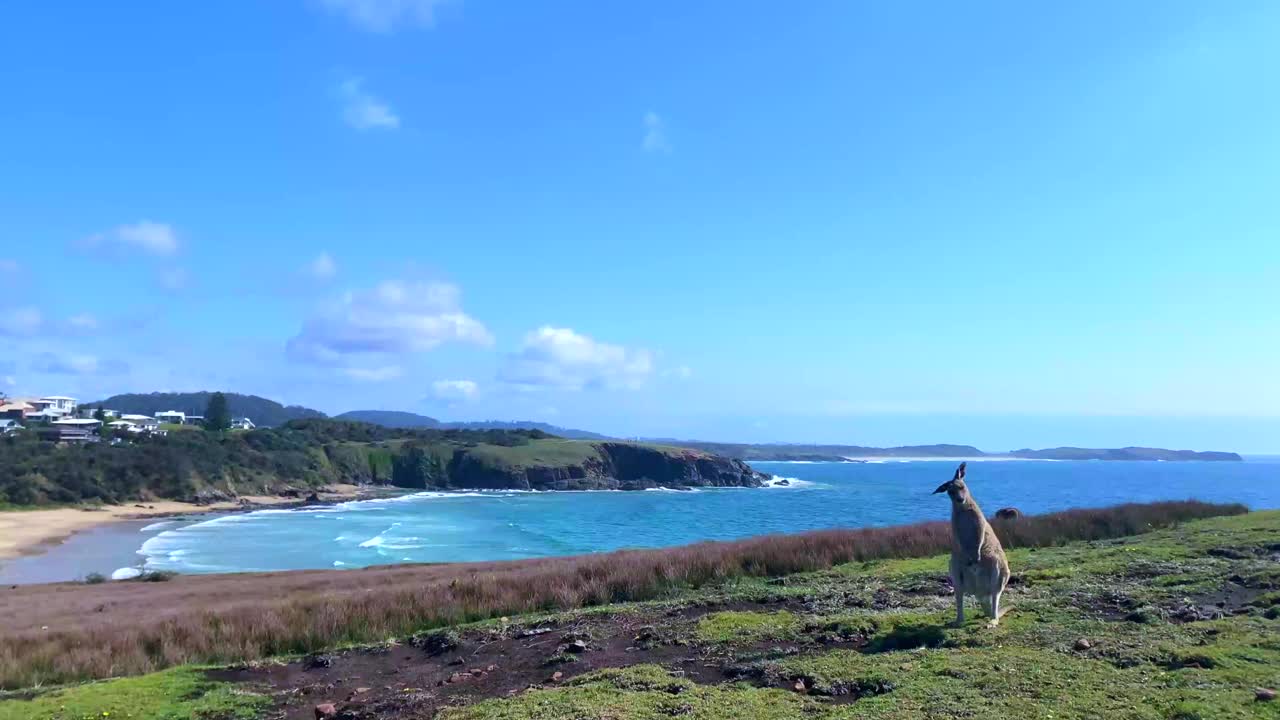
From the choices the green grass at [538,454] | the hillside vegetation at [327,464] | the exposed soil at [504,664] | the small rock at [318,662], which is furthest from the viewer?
the green grass at [538,454]

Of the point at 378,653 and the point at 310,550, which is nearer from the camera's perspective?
the point at 378,653

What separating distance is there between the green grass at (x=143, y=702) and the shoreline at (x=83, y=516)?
160ft

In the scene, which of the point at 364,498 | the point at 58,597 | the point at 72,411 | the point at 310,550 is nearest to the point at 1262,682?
the point at 58,597

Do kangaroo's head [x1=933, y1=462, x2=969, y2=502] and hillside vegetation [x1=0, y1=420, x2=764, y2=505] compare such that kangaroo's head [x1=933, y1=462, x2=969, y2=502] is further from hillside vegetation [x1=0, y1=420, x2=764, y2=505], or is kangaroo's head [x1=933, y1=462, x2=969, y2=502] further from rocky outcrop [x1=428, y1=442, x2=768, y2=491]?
rocky outcrop [x1=428, y1=442, x2=768, y2=491]

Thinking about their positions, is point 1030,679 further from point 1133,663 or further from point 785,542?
point 785,542

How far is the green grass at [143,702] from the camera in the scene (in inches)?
391

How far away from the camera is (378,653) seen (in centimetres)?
1300

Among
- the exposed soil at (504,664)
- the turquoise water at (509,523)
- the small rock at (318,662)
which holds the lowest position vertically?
the turquoise water at (509,523)

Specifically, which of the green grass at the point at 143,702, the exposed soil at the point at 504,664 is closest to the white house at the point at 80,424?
the green grass at the point at 143,702

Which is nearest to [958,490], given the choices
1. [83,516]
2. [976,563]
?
[976,563]

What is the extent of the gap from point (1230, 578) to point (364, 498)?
113440 millimetres

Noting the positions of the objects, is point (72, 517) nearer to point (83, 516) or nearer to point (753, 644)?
point (83, 516)

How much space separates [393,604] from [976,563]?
34.9ft

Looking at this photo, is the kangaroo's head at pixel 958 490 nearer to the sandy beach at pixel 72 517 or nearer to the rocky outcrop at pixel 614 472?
the sandy beach at pixel 72 517
